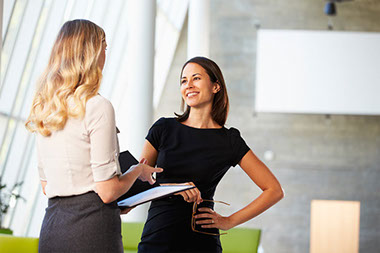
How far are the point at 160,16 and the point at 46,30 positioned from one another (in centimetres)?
477

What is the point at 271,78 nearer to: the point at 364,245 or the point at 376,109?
the point at 376,109

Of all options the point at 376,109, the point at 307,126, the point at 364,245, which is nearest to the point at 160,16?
the point at 307,126

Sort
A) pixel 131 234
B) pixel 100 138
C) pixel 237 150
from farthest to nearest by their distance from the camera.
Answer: pixel 131 234 → pixel 237 150 → pixel 100 138

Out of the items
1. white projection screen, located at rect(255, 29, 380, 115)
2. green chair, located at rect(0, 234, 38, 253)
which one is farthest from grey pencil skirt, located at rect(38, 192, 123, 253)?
white projection screen, located at rect(255, 29, 380, 115)

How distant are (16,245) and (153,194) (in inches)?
87.0

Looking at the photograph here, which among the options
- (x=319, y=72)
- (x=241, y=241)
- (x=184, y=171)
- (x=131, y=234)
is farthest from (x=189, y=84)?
(x=319, y=72)

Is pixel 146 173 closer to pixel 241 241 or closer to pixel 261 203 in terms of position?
pixel 261 203

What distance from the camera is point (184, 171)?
2012mm

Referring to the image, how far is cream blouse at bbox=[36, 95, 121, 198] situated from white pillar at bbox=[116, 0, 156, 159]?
195 inches

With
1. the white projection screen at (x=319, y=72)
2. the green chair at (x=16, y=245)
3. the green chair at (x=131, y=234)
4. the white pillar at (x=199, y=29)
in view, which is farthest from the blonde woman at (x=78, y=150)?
the white projection screen at (x=319, y=72)

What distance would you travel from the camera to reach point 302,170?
11.1 m

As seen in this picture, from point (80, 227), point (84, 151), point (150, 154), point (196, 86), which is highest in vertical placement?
point (196, 86)

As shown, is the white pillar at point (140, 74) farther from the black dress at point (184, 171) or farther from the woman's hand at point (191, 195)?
the woman's hand at point (191, 195)

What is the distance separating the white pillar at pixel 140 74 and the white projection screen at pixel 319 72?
165 inches
